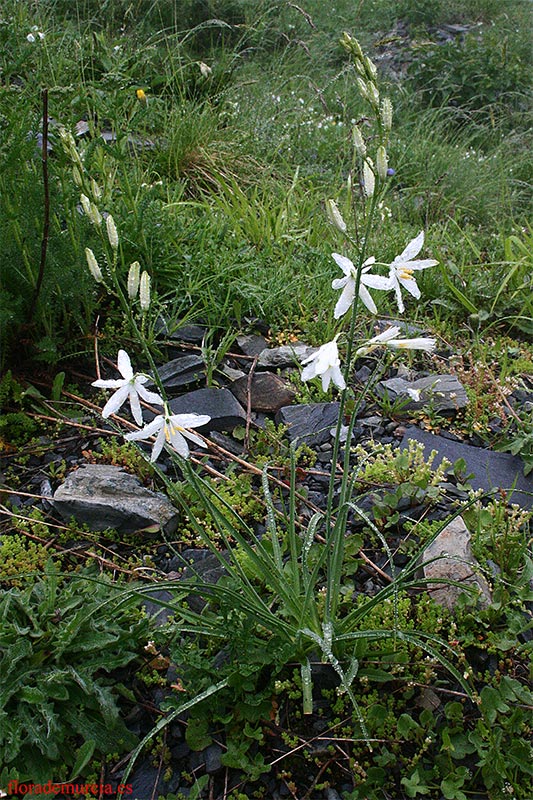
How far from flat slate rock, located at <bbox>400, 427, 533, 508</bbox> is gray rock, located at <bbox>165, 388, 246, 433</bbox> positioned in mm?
612

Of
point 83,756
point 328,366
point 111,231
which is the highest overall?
point 111,231

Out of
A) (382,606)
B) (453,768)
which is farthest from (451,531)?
(453,768)

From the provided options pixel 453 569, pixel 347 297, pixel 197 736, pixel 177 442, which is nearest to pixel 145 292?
pixel 177 442

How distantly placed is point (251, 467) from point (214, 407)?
365mm

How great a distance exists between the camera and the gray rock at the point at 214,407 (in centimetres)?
250

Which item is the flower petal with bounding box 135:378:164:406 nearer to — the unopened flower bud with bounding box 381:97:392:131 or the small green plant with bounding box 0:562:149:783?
the small green plant with bounding box 0:562:149:783

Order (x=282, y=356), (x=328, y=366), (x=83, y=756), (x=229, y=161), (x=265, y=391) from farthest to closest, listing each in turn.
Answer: (x=229, y=161)
(x=282, y=356)
(x=265, y=391)
(x=83, y=756)
(x=328, y=366)

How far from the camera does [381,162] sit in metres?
1.32

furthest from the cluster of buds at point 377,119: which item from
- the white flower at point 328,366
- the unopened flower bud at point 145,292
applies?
the unopened flower bud at point 145,292

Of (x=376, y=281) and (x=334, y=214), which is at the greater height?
(x=334, y=214)

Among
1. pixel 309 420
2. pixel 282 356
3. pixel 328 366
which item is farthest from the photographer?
pixel 282 356

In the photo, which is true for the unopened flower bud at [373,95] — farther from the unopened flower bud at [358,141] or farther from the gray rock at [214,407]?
the gray rock at [214,407]

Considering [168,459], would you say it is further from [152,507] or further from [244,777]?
[244,777]

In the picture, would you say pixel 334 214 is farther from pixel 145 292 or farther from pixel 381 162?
pixel 145 292
